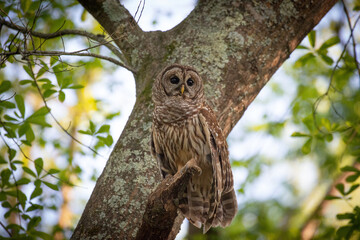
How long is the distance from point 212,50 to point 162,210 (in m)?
1.81

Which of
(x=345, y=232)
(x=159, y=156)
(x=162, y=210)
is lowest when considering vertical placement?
(x=162, y=210)

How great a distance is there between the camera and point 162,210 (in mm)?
2551

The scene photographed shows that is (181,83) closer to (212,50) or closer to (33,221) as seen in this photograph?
(212,50)

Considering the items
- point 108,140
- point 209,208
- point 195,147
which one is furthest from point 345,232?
point 108,140

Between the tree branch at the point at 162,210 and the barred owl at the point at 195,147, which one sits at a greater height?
the barred owl at the point at 195,147

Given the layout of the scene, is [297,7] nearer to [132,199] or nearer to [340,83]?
[340,83]

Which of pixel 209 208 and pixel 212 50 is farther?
pixel 212 50

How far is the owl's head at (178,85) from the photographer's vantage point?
3.63 metres

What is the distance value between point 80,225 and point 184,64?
1.77 meters

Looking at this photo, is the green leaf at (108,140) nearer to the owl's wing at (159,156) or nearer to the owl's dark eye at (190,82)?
the owl's wing at (159,156)

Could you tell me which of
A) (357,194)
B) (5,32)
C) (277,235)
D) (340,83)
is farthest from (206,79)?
Result: (357,194)

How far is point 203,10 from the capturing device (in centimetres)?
399

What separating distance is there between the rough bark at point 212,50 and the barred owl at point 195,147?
4.7 inches

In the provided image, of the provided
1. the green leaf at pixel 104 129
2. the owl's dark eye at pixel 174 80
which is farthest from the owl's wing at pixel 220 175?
the green leaf at pixel 104 129
